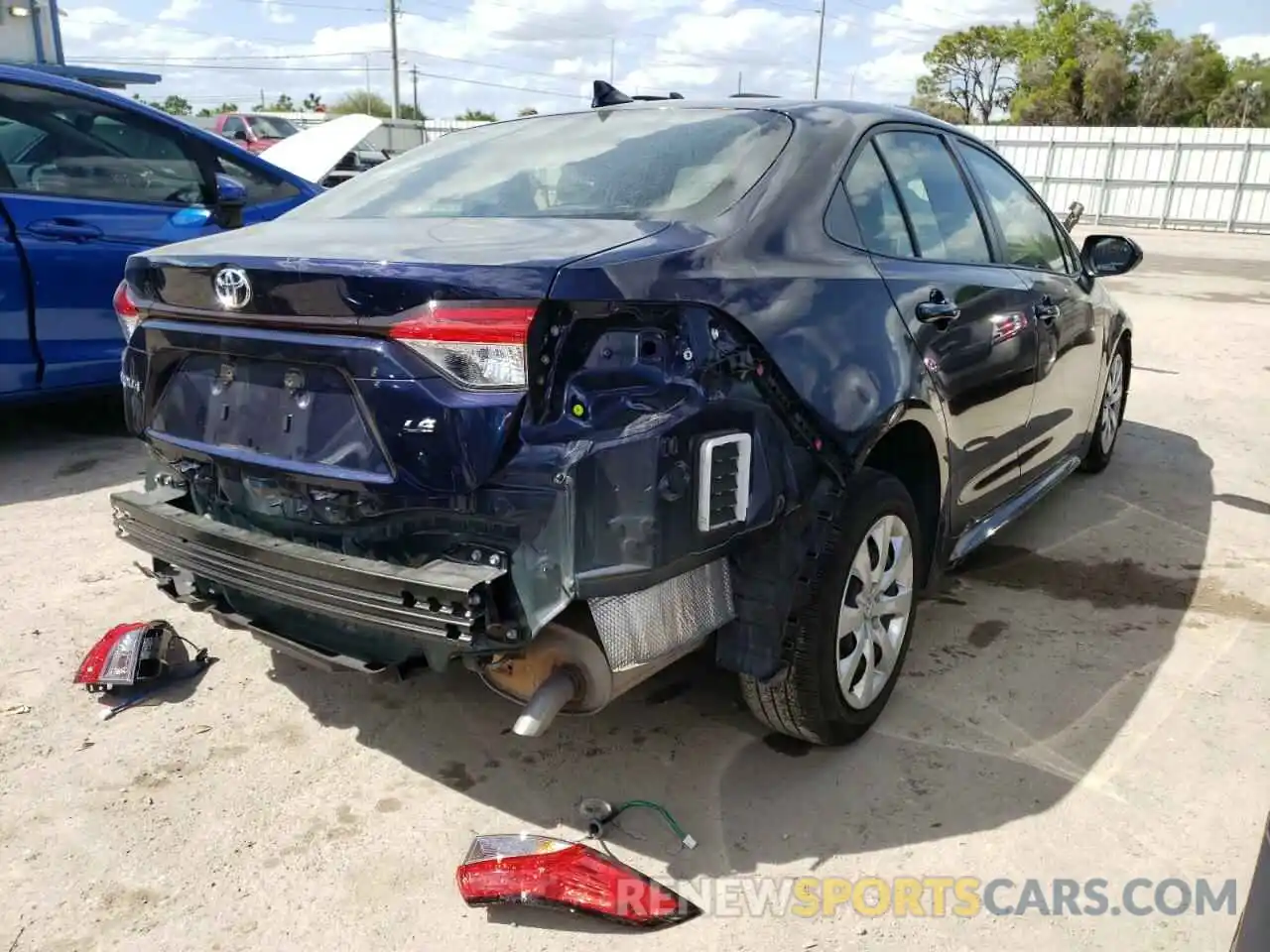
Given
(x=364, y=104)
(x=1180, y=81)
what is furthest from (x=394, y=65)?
(x=1180, y=81)

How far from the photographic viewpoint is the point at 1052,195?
87.5 ft

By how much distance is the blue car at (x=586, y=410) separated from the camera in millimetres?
1974

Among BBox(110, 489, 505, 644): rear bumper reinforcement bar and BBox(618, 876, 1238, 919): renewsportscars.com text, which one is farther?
BBox(618, 876, 1238, 919): renewsportscars.com text

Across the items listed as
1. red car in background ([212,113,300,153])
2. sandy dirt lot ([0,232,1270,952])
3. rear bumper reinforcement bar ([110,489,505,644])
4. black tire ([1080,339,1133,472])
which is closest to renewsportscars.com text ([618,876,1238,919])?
sandy dirt lot ([0,232,1270,952])

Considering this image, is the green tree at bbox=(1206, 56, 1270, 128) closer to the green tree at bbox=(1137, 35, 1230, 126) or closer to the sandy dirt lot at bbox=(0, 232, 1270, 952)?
the green tree at bbox=(1137, 35, 1230, 126)

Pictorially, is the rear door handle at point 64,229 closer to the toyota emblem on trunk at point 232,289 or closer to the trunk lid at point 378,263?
the trunk lid at point 378,263

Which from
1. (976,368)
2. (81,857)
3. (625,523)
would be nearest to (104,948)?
(81,857)

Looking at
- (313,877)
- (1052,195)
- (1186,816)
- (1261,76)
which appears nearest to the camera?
(313,877)

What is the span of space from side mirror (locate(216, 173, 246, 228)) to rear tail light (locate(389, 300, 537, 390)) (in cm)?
298

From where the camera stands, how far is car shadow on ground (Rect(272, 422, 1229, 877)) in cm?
245

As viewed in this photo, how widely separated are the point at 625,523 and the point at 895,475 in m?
1.24

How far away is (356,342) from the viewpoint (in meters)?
2.07

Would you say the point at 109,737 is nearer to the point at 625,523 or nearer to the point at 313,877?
the point at 313,877

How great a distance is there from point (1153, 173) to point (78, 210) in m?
26.3
